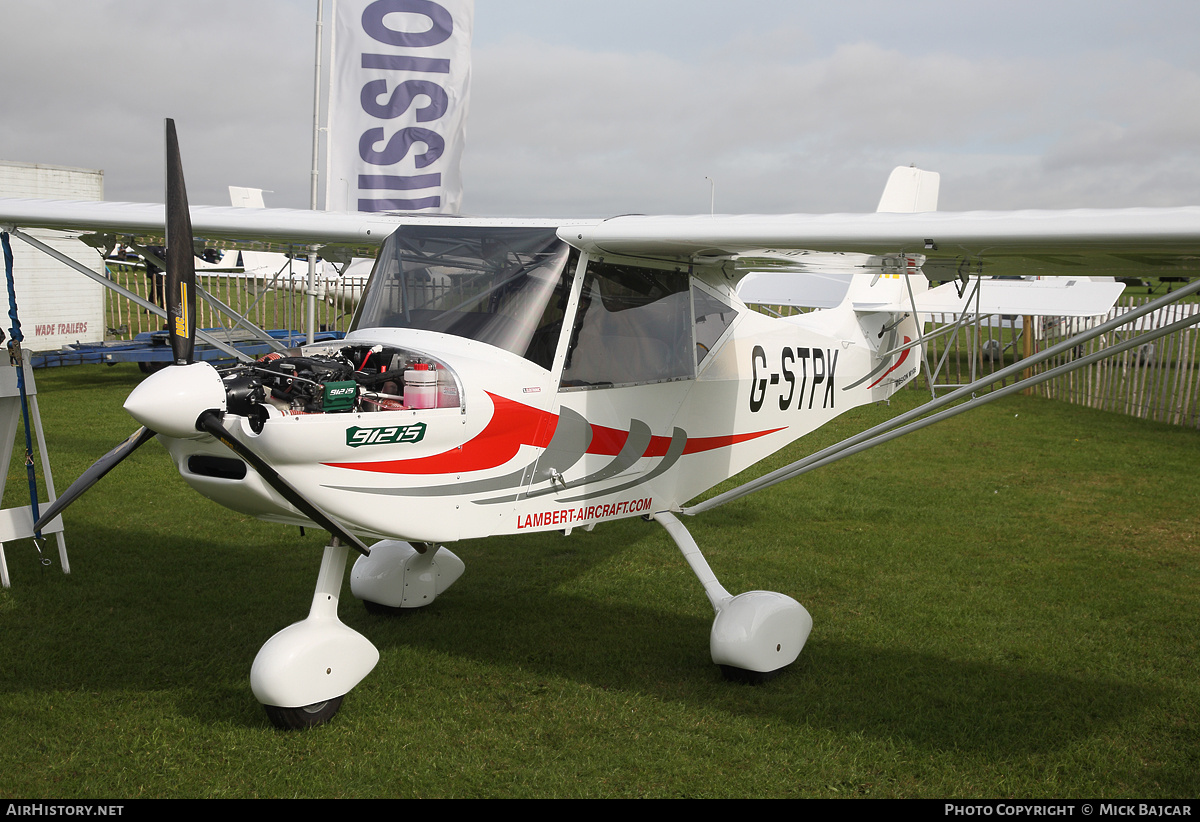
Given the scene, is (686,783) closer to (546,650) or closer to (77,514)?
(546,650)

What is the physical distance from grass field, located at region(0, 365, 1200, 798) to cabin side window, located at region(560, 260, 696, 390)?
5.41ft

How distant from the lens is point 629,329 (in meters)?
4.91

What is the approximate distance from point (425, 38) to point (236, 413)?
818 cm

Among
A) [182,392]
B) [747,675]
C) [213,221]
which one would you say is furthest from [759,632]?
[213,221]

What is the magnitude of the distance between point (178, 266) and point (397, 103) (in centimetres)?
740

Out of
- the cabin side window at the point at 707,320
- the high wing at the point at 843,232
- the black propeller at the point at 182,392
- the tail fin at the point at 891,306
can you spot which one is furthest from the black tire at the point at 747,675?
the tail fin at the point at 891,306

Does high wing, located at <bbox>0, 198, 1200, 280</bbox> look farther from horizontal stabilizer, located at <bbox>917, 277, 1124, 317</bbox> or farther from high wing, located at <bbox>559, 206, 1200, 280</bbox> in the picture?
horizontal stabilizer, located at <bbox>917, 277, 1124, 317</bbox>

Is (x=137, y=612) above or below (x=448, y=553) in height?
below

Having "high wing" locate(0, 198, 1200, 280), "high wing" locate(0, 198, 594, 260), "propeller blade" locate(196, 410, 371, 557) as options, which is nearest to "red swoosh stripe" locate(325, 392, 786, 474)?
"propeller blade" locate(196, 410, 371, 557)

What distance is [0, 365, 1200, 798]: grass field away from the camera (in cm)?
381

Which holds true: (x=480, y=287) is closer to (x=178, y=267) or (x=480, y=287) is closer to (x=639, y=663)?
(x=178, y=267)

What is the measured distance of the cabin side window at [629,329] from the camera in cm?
465

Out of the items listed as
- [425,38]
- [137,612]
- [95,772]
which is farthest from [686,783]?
[425,38]

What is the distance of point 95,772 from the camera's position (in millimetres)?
3713
